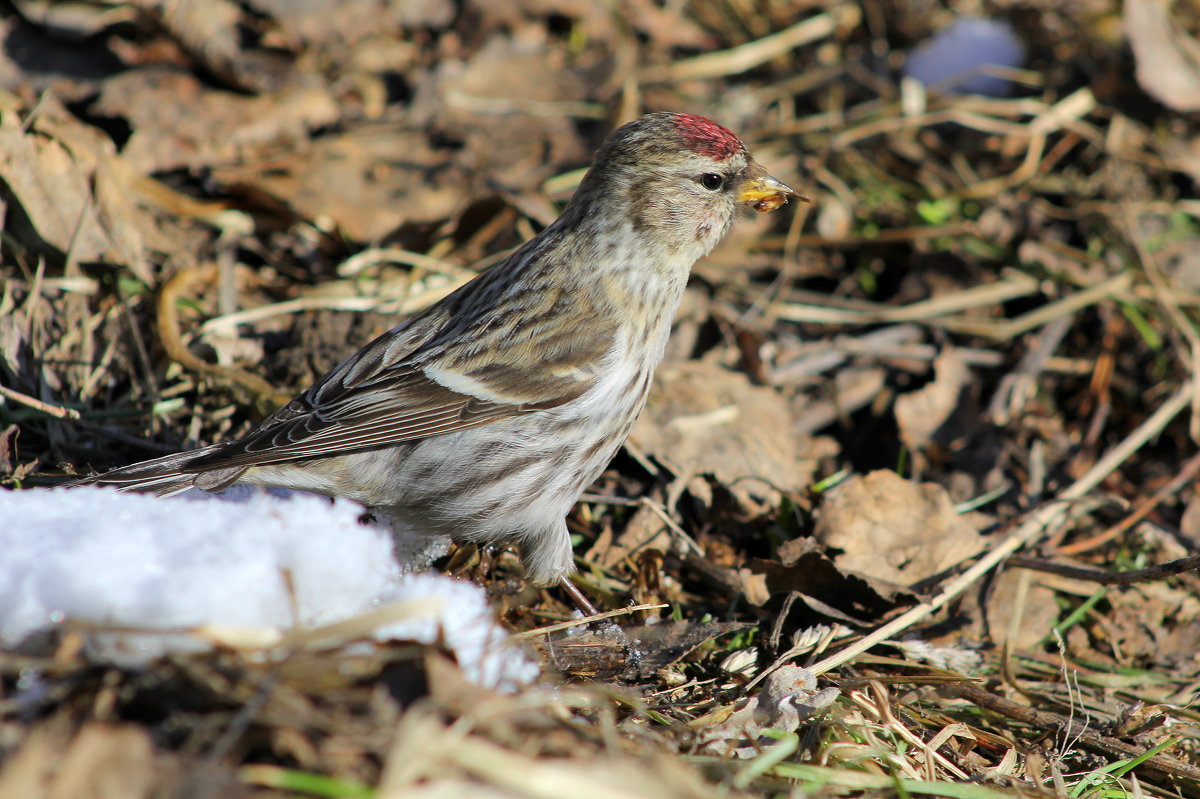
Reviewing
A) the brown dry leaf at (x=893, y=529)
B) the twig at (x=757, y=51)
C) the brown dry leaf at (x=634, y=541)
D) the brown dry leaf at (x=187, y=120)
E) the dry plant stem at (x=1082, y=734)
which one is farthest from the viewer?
the twig at (x=757, y=51)

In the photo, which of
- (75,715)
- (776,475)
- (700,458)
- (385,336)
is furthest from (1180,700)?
(75,715)

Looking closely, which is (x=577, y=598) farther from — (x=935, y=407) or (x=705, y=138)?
(x=935, y=407)

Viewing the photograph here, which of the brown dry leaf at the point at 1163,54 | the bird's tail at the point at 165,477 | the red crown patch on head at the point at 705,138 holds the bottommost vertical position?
the bird's tail at the point at 165,477

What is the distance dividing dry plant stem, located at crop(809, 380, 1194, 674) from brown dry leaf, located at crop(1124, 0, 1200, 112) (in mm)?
1520

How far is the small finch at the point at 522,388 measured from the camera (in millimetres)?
2713

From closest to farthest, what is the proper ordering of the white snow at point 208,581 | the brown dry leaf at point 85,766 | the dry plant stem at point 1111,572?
the brown dry leaf at point 85,766 → the white snow at point 208,581 → the dry plant stem at point 1111,572

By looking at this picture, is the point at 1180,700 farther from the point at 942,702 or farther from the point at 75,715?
the point at 75,715

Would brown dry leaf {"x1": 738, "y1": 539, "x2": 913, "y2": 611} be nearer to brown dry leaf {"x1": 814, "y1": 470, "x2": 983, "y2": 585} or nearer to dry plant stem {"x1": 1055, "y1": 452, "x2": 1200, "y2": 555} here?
brown dry leaf {"x1": 814, "y1": 470, "x2": 983, "y2": 585}

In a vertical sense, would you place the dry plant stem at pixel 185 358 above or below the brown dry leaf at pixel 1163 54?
below

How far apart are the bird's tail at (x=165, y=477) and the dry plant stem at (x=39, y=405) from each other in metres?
0.53

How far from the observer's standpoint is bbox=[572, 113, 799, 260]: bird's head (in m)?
2.99

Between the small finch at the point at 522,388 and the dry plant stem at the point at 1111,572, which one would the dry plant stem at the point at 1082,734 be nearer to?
the dry plant stem at the point at 1111,572

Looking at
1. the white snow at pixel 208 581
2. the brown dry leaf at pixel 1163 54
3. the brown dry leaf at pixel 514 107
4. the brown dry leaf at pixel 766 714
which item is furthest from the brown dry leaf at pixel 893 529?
the brown dry leaf at pixel 1163 54

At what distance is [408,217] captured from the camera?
3.93 m
